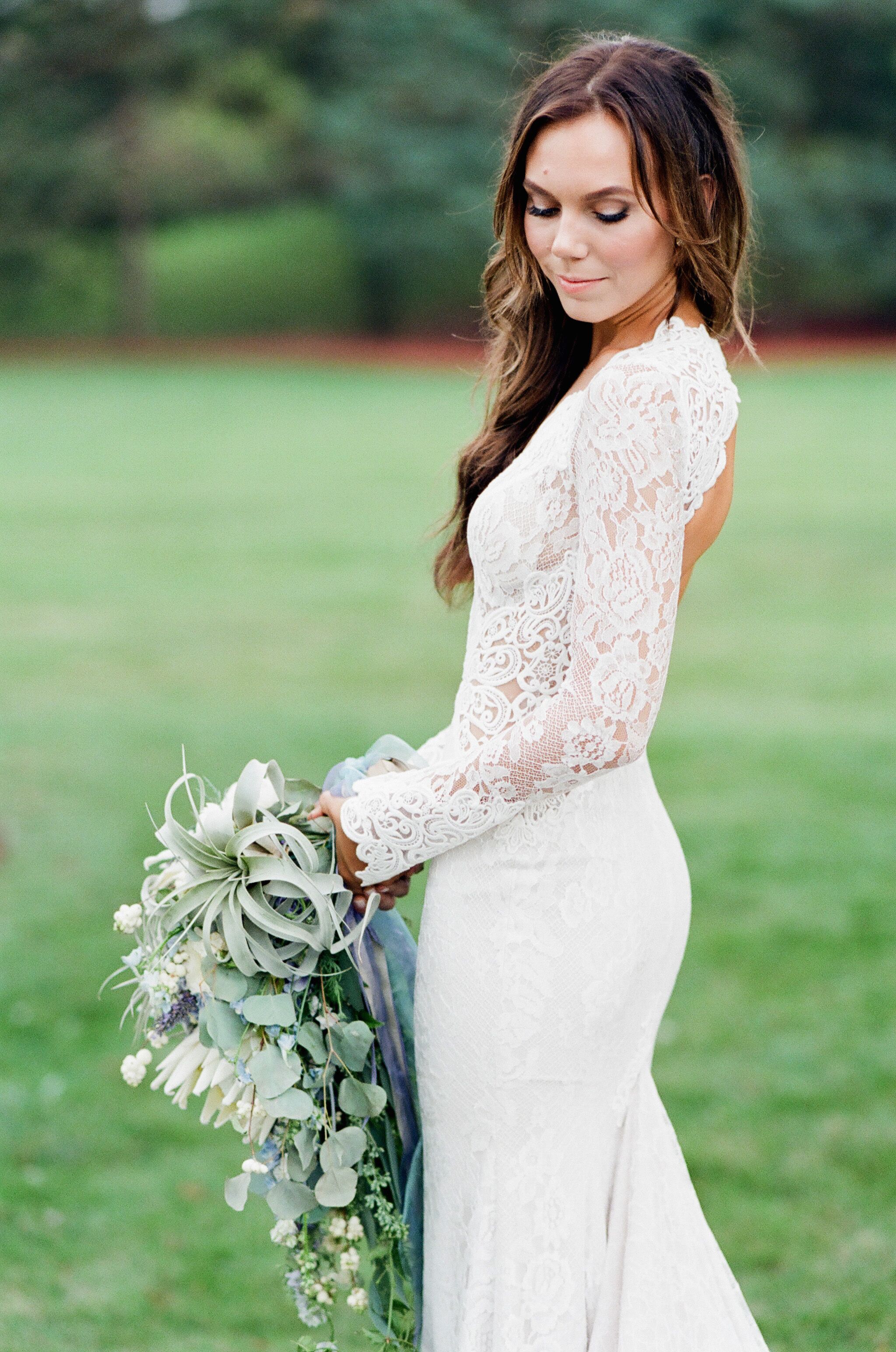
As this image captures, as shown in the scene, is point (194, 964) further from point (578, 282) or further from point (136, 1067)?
point (578, 282)

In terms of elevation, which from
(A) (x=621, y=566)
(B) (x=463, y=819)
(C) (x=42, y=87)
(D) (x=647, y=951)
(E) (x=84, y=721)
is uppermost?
(C) (x=42, y=87)

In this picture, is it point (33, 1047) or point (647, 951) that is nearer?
point (647, 951)

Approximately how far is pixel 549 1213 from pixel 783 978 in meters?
3.46

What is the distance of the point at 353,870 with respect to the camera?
2250 mm

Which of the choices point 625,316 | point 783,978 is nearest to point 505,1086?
point 625,316

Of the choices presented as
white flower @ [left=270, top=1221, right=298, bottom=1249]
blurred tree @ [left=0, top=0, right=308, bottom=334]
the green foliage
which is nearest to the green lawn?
white flower @ [left=270, top=1221, right=298, bottom=1249]

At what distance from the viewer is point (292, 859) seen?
7.45 ft

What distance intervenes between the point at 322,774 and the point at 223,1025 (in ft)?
17.8

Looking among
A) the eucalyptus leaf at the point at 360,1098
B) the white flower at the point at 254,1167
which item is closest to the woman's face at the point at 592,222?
Result: the eucalyptus leaf at the point at 360,1098

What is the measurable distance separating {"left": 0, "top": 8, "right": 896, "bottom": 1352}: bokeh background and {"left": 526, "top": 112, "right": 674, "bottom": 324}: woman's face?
1.82 feet

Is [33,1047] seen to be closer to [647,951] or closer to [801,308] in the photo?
[647,951]

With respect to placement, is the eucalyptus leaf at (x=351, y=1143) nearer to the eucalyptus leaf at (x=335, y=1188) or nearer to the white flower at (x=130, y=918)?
the eucalyptus leaf at (x=335, y=1188)

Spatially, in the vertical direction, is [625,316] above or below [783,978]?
above

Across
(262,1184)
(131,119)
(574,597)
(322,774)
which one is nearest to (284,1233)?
(262,1184)
